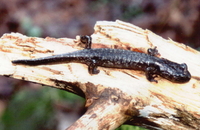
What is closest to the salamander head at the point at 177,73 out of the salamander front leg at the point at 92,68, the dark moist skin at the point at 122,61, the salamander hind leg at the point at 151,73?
the dark moist skin at the point at 122,61

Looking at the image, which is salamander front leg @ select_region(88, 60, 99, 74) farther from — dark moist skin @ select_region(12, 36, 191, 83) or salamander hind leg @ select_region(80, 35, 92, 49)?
salamander hind leg @ select_region(80, 35, 92, 49)

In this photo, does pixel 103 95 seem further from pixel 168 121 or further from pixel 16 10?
pixel 16 10

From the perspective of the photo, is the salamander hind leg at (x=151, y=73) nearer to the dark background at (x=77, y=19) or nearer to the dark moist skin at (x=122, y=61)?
the dark moist skin at (x=122, y=61)

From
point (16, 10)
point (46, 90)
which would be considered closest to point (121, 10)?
point (16, 10)

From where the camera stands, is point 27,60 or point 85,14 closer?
point 27,60

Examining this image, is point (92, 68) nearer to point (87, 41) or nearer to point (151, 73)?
point (87, 41)

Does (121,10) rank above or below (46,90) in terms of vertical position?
above

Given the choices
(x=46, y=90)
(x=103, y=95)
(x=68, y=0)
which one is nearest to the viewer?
(x=103, y=95)
